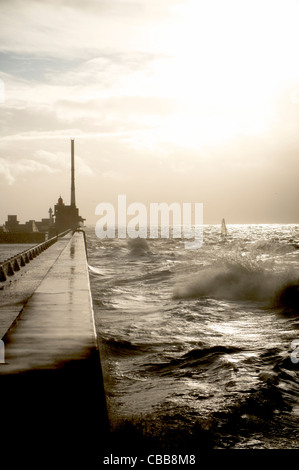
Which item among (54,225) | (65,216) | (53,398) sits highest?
(65,216)

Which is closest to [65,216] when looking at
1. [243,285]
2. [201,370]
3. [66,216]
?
[66,216]

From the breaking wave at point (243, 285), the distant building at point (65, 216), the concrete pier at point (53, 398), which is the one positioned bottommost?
the breaking wave at point (243, 285)

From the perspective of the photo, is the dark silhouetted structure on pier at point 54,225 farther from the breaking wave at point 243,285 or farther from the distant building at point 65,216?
the breaking wave at point 243,285

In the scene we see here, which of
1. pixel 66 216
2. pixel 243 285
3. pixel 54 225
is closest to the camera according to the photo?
pixel 243 285

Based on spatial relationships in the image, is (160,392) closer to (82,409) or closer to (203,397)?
(203,397)

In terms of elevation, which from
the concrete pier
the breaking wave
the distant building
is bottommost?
the breaking wave

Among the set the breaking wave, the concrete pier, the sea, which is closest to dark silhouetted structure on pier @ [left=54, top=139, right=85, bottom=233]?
the breaking wave

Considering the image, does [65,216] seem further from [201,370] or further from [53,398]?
[53,398]

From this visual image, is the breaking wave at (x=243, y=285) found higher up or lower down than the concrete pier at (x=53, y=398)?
lower down

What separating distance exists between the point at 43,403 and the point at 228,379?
4149 millimetres

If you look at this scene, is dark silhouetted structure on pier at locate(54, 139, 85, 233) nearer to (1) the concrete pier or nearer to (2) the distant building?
(2) the distant building

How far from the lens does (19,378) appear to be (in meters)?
3.09

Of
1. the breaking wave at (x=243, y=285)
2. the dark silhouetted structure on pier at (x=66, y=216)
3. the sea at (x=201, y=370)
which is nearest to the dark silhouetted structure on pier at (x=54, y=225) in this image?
the dark silhouetted structure on pier at (x=66, y=216)
